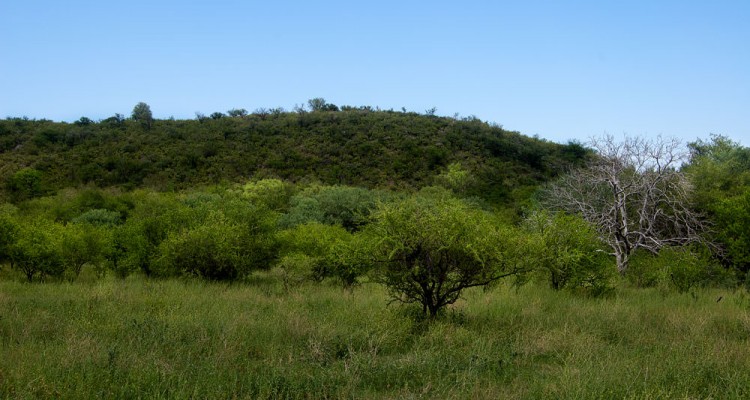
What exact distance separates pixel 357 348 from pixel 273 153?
5254cm

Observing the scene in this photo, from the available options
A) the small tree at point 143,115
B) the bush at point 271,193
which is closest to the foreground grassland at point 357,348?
the bush at point 271,193

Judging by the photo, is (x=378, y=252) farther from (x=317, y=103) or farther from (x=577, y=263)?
(x=317, y=103)

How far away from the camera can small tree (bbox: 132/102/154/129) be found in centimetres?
6569

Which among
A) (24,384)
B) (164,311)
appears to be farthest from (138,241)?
(24,384)

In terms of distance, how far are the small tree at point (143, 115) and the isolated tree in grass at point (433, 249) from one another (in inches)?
2523

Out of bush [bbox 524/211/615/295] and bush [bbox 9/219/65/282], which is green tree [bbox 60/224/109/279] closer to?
bush [bbox 9/219/65/282]

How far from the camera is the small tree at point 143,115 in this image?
65.7 meters

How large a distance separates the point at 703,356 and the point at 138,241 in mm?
16740

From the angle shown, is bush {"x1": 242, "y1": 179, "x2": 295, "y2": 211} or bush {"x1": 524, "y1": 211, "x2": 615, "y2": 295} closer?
bush {"x1": 524, "y1": 211, "x2": 615, "y2": 295}

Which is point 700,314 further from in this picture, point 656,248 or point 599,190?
point 599,190

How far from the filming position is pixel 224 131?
212 ft

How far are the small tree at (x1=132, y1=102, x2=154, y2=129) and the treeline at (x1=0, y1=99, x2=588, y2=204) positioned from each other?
19 cm

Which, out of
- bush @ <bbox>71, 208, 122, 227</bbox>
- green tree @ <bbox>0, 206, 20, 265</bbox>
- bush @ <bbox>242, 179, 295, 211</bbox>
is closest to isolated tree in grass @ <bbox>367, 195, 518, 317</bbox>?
green tree @ <bbox>0, 206, 20, 265</bbox>

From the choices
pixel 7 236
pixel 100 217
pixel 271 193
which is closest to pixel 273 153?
pixel 271 193
